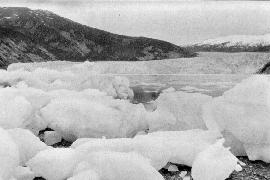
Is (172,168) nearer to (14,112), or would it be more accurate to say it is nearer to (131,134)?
(131,134)

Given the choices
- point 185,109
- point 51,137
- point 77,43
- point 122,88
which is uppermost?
point 185,109

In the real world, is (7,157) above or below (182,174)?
above

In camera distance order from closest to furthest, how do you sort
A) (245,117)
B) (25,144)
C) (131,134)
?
(25,144) → (245,117) → (131,134)

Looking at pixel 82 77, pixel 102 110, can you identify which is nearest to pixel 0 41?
pixel 82 77

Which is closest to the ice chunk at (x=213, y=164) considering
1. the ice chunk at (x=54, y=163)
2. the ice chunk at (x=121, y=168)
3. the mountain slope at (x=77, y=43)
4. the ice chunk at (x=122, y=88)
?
the ice chunk at (x=121, y=168)

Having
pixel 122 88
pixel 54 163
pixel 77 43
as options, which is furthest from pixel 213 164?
pixel 77 43

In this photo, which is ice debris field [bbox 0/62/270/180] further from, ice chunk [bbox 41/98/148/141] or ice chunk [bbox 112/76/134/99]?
ice chunk [bbox 112/76/134/99]

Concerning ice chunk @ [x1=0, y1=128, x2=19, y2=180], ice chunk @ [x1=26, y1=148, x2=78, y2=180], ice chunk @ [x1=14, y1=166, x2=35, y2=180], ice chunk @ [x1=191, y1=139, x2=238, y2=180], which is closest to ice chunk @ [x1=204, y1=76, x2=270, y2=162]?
ice chunk @ [x1=191, y1=139, x2=238, y2=180]
